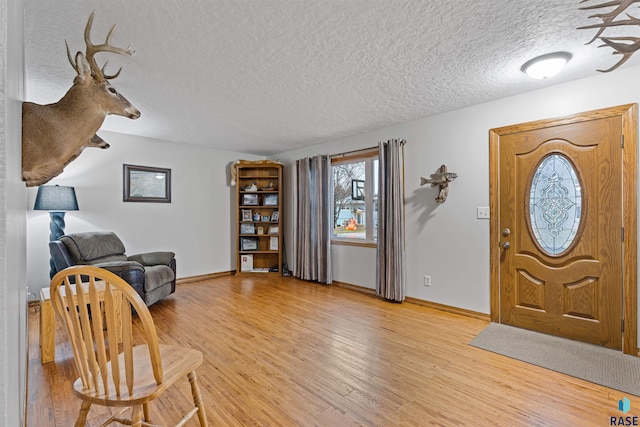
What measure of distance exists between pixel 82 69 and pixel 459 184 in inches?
133

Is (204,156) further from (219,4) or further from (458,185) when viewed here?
(458,185)

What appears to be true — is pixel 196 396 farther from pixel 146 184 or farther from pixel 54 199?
pixel 146 184

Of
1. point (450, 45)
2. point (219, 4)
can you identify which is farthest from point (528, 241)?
point (219, 4)

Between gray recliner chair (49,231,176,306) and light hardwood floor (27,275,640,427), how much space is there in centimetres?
39

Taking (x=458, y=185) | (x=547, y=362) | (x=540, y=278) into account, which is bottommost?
(x=547, y=362)

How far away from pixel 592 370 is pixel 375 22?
290 centimetres

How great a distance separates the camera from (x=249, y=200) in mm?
5531

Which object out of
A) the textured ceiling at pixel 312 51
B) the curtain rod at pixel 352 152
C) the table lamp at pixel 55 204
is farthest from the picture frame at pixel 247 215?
the table lamp at pixel 55 204

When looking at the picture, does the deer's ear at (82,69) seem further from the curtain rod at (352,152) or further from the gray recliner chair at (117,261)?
the curtain rod at (352,152)

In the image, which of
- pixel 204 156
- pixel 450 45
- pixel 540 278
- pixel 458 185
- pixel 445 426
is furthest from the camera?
pixel 204 156

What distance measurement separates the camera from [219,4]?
167 centimetres

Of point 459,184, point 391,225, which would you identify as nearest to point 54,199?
point 391,225

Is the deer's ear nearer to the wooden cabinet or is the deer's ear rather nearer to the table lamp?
the table lamp

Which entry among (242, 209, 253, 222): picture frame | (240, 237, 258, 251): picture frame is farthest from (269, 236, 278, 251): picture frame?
(242, 209, 253, 222): picture frame
